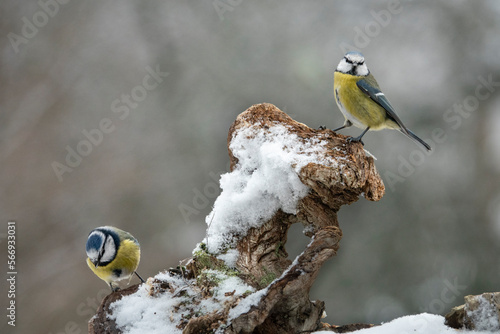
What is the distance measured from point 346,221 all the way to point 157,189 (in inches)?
59.0

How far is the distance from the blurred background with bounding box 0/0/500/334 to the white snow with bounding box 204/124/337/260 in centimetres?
154

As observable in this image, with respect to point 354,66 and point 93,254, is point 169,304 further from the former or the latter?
point 354,66

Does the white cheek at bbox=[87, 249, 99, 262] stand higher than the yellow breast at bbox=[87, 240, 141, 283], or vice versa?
the white cheek at bbox=[87, 249, 99, 262]

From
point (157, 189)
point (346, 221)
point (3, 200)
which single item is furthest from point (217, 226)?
point (3, 200)

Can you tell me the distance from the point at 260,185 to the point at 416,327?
73cm

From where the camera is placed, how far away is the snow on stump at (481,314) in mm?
1522

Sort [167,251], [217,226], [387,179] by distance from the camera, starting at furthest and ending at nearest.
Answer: [167,251]
[387,179]
[217,226]

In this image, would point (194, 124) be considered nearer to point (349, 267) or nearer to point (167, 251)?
point (167, 251)

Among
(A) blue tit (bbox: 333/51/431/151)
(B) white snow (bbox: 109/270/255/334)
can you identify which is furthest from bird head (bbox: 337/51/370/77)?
(B) white snow (bbox: 109/270/255/334)

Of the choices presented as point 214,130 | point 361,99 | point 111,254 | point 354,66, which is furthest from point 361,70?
point 214,130

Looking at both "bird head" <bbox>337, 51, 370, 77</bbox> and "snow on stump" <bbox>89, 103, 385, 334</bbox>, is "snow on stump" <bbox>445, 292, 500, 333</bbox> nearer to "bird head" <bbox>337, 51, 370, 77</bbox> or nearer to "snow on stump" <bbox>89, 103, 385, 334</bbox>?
"snow on stump" <bbox>89, 103, 385, 334</bbox>

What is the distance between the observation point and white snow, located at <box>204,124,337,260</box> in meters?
1.84

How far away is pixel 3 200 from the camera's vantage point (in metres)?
3.93

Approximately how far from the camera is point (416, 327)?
1625mm
